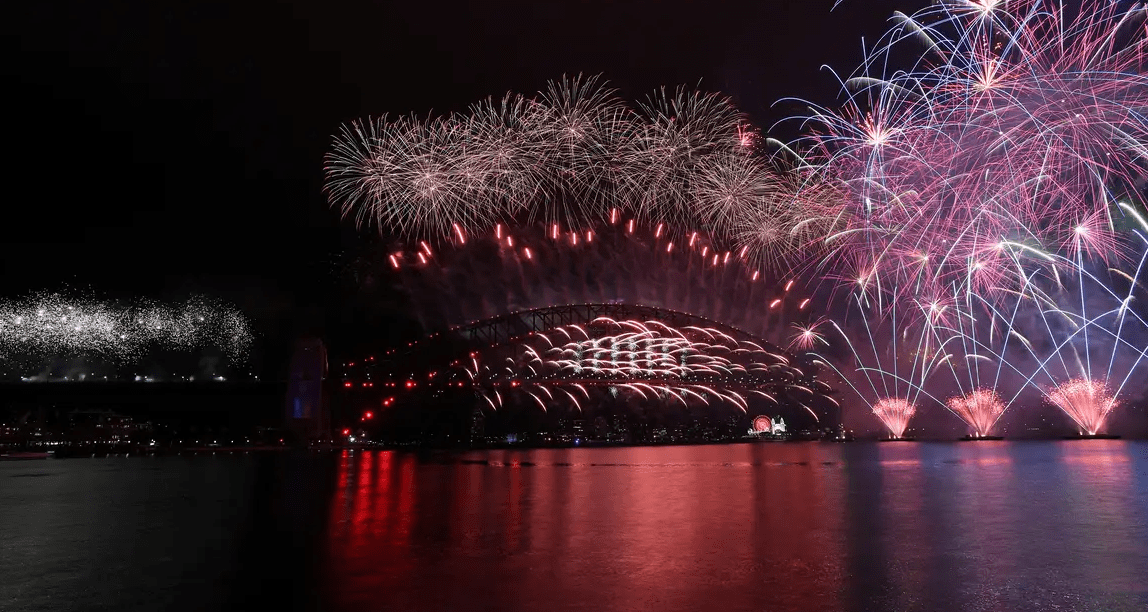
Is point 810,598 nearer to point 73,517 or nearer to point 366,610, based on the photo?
point 366,610

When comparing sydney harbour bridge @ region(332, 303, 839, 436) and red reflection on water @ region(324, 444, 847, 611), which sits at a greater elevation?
sydney harbour bridge @ region(332, 303, 839, 436)

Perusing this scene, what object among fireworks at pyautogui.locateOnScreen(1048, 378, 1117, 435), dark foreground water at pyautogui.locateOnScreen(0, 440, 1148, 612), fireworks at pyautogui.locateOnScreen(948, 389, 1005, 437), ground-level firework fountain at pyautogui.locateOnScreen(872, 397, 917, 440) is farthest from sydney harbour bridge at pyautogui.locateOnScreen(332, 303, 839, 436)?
dark foreground water at pyautogui.locateOnScreen(0, 440, 1148, 612)

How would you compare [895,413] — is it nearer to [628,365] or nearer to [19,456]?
[628,365]

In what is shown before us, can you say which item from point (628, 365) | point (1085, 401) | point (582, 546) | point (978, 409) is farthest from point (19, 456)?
point (1085, 401)

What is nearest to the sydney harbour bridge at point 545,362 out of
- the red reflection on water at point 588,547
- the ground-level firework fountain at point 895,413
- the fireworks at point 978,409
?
the ground-level firework fountain at point 895,413

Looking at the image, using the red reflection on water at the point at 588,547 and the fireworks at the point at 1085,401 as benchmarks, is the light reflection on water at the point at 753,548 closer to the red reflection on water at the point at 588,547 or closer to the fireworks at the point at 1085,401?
the red reflection on water at the point at 588,547

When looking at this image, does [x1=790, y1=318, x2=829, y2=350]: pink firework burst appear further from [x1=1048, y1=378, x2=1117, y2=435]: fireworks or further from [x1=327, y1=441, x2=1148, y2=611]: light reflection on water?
[x1=327, y1=441, x2=1148, y2=611]: light reflection on water
